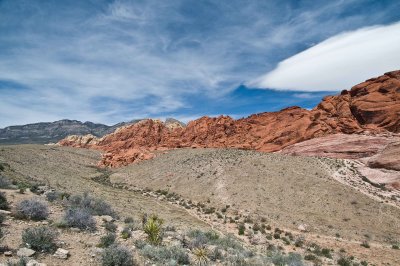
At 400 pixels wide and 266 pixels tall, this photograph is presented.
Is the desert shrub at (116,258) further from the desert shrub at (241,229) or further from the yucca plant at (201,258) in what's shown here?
the desert shrub at (241,229)

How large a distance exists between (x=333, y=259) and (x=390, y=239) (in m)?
8.73

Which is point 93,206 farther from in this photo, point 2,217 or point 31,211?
point 2,217

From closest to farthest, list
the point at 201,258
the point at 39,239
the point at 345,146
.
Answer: the point at 39,239
the point at 201,258
the point at 345,146

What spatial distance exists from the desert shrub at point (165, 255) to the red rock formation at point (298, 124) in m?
49.1

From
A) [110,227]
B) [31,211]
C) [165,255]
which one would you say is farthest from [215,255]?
[31,211]

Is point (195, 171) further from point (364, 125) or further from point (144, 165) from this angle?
point (364, 125)

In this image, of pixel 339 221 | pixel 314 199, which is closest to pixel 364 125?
pixel 314 199

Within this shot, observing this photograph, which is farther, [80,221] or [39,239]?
[80,221]

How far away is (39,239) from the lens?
1105cm

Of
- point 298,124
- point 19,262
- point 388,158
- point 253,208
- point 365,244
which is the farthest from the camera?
point 298,124

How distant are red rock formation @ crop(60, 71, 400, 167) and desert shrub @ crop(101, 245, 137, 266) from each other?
51.4 meters

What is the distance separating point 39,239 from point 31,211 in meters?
3.92

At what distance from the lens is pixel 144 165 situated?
64438 mm

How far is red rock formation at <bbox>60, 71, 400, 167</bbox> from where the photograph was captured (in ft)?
184
